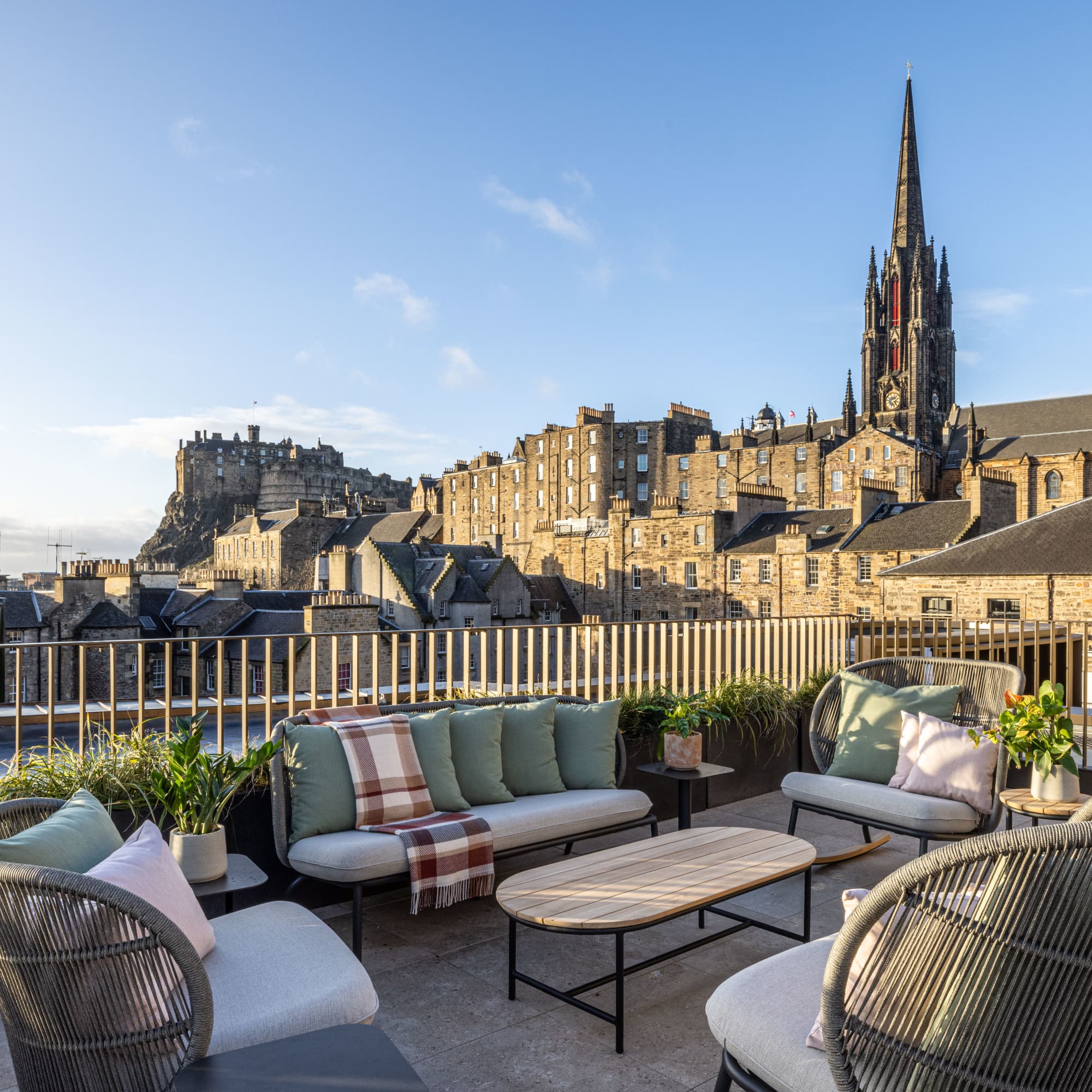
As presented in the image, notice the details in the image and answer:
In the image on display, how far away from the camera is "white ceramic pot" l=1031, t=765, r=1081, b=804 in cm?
484

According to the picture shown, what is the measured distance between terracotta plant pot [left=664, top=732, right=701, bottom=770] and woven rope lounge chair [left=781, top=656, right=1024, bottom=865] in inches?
26.0

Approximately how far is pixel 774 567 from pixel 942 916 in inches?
1525

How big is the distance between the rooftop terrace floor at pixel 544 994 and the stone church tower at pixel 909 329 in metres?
66.8

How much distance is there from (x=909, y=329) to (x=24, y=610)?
68893 mm

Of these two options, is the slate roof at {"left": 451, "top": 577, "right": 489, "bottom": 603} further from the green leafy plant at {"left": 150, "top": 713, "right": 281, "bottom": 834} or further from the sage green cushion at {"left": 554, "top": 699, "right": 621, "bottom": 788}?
the green leafy plant at {"left": 150, "top": 713, "right": 281, "bottom": 834}

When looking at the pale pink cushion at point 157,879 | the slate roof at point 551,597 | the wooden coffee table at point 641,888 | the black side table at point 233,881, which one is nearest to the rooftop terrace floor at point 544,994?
the wooden coffee table at point 641,888

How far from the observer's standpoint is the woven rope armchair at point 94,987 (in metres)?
2.06

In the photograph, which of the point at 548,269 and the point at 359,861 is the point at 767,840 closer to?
the point at 359,861

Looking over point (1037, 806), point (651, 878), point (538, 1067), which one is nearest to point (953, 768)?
point (1037, 806)

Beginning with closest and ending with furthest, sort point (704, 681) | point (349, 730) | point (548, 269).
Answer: point (349, 730)
point (704, 681)
point (548, 269)

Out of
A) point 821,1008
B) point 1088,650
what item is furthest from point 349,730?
point 1088,650

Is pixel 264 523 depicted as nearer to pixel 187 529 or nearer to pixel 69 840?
pixel 187 529

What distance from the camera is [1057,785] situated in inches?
191

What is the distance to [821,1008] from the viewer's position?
6.53 ft
